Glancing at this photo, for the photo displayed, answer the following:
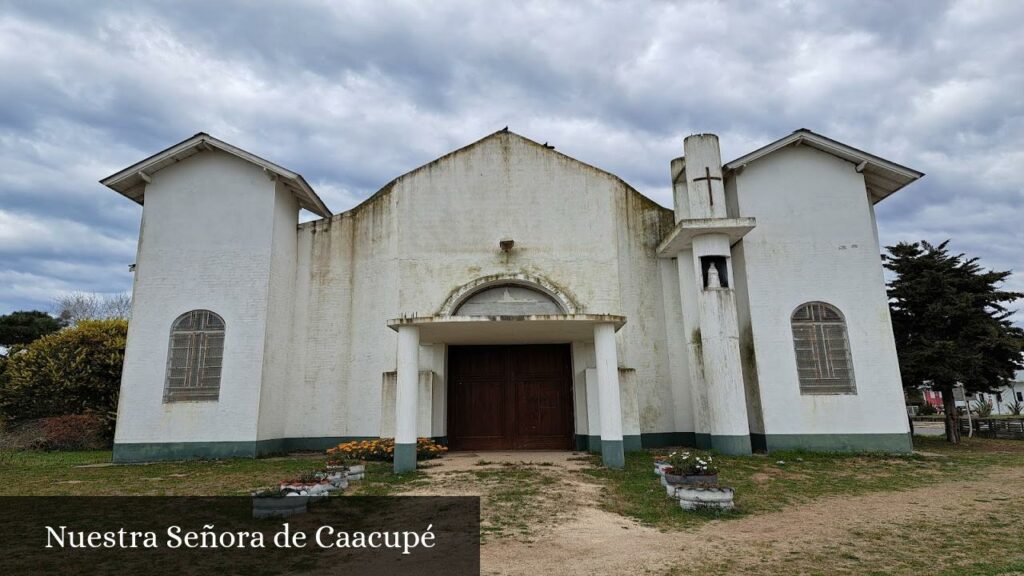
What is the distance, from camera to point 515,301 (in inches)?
593

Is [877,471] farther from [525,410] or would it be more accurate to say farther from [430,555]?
[430,555]

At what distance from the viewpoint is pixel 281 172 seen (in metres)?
14.8

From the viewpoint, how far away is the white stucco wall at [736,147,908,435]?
13633mm

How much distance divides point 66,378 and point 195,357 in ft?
22.2

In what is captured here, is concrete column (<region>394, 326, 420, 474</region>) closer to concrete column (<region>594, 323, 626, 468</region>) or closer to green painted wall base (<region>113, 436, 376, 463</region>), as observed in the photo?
concrete column (<region>594, 323, 626, 468</region>)

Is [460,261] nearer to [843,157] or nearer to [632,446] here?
[632,446]

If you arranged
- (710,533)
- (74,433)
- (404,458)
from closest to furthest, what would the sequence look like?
(710,533) < (404,458) < (74,433)

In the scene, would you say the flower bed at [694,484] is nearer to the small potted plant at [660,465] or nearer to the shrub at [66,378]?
the small potted plant at [660,465]

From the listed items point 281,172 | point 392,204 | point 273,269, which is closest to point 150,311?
point 273,269

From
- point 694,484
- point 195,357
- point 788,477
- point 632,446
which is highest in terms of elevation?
point 195,357

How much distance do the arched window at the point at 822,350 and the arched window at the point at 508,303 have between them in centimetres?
589

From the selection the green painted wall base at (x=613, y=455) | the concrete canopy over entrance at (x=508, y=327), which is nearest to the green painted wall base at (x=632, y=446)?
the green painted wall base at (x=613, y=455)

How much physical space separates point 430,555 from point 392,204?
11.5 metres

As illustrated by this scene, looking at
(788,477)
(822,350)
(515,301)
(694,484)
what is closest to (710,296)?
(822,350)
